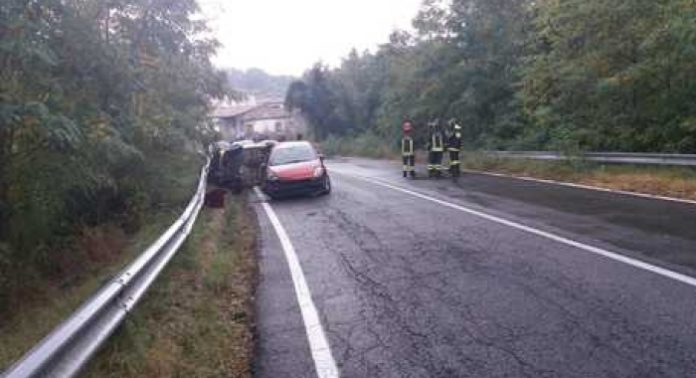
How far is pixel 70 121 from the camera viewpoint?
9.00 m

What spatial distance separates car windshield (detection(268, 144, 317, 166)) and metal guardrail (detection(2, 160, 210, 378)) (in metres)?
12.7

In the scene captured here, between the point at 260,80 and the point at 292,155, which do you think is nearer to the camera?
the point at 292,155

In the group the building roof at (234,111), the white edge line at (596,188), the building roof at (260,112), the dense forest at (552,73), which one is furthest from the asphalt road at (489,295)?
the building roof at (234,111)

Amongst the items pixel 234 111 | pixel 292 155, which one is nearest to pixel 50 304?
pixel 292 155

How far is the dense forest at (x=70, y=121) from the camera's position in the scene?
8.99 metres

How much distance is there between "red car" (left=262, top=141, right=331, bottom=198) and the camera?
18.9 metres

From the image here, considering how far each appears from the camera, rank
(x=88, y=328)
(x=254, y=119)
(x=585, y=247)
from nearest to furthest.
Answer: (x=88, y=328) < (x=585, y=247) < (x=254, y=119)

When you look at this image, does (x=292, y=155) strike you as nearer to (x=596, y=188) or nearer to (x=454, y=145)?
(x=454, y=145)

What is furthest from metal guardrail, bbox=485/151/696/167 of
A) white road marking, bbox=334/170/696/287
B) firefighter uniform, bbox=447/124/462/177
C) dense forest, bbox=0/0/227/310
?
dense forest, bbox=0/0/227/310

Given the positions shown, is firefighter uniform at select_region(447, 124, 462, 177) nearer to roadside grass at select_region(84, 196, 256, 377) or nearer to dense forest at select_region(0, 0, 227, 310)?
dense forest at select_region(0, 0, 227, 310)

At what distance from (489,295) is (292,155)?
44.0ft

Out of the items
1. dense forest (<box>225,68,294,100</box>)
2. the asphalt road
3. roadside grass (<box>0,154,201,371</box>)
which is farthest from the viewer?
dense forest (<box>225,68,294,100</box>)

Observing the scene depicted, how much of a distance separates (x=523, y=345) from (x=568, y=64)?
16.3 metres

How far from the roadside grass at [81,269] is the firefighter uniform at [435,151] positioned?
23.4 feet
